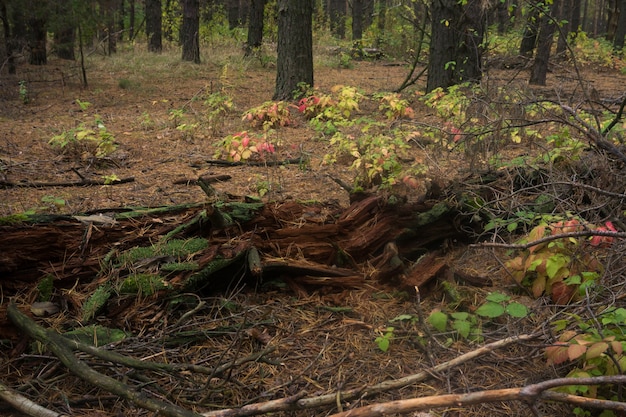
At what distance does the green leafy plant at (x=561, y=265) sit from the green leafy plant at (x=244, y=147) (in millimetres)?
2981

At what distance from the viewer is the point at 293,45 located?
819cm

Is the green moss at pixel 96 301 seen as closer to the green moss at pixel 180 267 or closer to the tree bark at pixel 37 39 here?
the green moss at pixel 180 267

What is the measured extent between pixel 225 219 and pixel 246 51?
11.5 m

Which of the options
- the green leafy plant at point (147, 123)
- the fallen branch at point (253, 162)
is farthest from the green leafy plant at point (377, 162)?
the green leafy plant at point (147, 123)

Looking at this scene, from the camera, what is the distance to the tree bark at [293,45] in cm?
808

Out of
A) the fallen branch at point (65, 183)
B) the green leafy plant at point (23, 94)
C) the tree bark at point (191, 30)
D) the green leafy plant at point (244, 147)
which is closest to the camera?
the fallen branch at point (65, 183)

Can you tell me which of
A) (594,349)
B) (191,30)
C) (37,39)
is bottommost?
(594,349)

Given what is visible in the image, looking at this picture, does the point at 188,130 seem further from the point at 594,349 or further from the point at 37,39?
the point at 37,39

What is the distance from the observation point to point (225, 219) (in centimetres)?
309

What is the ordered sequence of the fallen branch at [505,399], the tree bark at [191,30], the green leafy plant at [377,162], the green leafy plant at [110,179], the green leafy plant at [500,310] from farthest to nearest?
the tree bark at [191,30]
the green leafy plant at [110,179]
the green leafy plant at [377,162]
the green leafy plant at [500,310]
the fallen branch at [505,399]

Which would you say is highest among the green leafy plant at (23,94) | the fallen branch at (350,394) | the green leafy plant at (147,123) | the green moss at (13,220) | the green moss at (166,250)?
the green leafy plant at (23,94)

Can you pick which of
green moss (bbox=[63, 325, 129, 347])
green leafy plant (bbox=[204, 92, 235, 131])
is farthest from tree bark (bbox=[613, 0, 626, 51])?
green moss (bbox=[63, 325, 129, 347])

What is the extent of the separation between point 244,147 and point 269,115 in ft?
5.80

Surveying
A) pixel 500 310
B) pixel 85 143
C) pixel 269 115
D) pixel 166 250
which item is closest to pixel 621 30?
pixel 269 115
